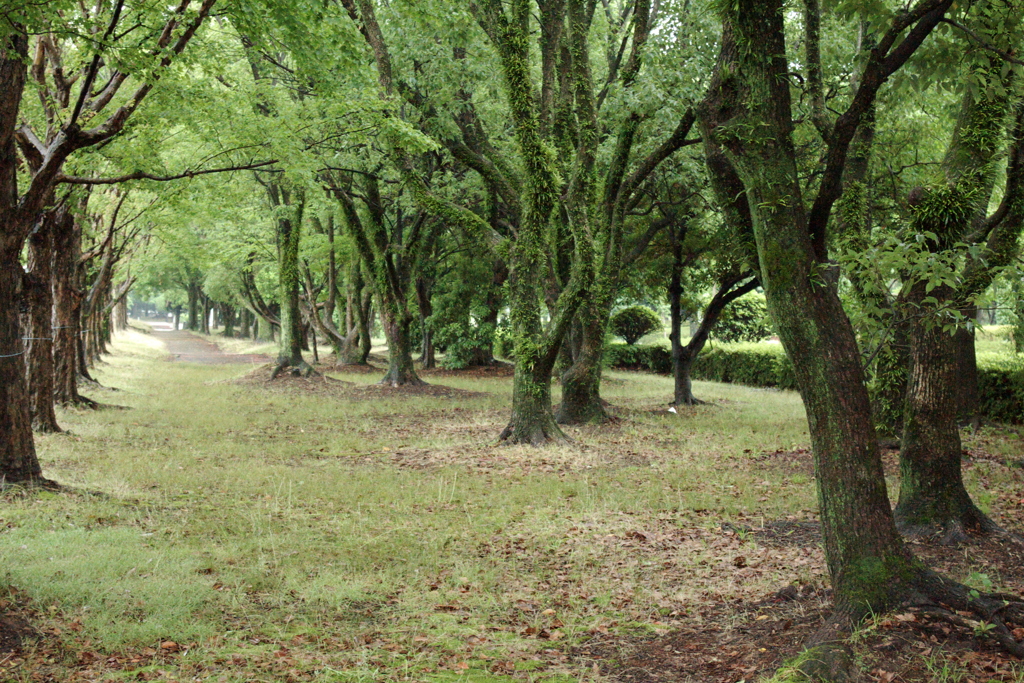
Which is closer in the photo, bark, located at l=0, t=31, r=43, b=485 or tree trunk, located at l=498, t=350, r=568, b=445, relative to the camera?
bark, located at l=0, t=31, r=43, b=485

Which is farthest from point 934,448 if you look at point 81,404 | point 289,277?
point 289,277

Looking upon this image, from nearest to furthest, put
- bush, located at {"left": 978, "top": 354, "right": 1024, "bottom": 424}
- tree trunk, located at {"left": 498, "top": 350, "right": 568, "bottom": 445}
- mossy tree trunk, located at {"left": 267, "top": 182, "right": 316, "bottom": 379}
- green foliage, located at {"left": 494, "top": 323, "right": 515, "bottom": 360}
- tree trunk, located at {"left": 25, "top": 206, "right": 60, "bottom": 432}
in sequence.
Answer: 1. tree trunk, located at {"left": 25, "top": 206, "right": 60, "bottom": 432}
2. tree trunk, located at {"left": 498, "top": 350, "right": 568, "bottom": 445}
3. bush, located at {"left": 978, "top": 354, "right": 1024, "bottom": 424}
4. mossy tree trunk, located at {"left": 267, "top": 182, "right": 316, "bottom": 379}
5. green foliage, located at {"left": 494, "top": 323, "right": 515, "bottom": 360}

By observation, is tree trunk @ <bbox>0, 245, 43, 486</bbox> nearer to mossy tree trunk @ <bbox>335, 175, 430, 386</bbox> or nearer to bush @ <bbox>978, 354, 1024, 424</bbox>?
mossy tree trunk @ <bbox>335, 175, 430, 386</bbox>

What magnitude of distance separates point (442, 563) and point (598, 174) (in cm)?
1089

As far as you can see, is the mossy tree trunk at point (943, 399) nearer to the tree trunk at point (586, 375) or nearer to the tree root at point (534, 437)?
the tree root at point (534, 437)

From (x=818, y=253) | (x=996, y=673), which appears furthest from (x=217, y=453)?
(x=996, y=673)

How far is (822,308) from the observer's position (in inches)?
173

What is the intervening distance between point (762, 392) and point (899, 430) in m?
→ 12.8

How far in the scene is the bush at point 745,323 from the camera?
29141 millimetres

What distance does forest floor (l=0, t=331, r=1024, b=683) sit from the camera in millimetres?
4371

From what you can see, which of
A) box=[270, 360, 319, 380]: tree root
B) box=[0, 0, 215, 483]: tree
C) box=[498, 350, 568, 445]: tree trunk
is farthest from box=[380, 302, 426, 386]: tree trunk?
box=[0, 0, 215, 483]: tree

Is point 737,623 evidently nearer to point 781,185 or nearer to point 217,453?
point 781,185

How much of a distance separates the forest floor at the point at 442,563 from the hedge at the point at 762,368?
2.96m

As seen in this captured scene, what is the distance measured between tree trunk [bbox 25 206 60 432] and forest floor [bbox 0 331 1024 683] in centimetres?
57
